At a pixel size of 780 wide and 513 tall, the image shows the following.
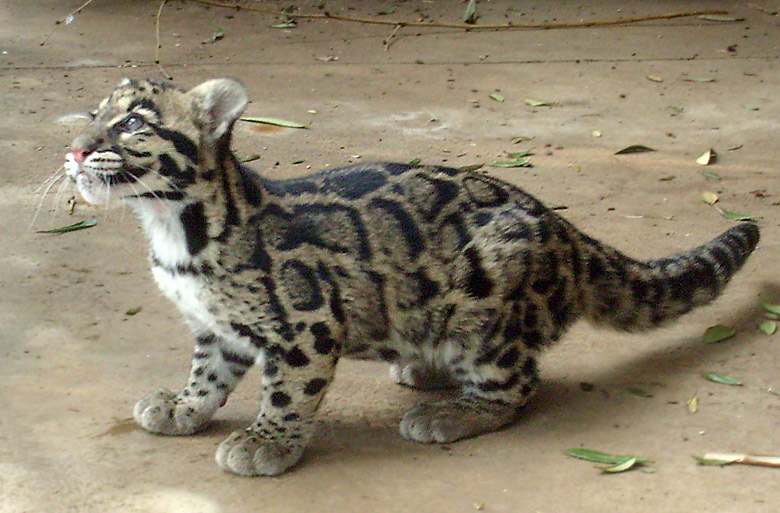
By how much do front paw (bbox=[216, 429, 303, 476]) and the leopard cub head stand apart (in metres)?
0.95

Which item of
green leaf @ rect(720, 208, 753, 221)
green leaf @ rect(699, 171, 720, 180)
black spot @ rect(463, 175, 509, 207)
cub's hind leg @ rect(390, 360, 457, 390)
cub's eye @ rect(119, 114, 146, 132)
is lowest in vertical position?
cub's hind leg @ rect(390, 360, 457, 390)

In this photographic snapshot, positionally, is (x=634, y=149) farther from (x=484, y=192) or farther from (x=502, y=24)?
(x=502, y=24)

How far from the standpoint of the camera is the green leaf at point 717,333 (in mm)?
4984

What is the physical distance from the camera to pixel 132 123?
3.92 metres

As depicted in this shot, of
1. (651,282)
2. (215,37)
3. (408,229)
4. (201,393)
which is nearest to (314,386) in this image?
(201,393)

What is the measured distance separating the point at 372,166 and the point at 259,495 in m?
1.47

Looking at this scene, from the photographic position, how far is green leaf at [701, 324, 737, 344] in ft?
16.4

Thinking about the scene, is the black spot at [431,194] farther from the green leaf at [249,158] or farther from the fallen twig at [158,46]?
the fallen twig at [158,46]

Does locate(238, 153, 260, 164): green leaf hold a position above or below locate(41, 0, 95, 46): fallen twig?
below

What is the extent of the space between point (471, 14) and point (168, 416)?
724cm

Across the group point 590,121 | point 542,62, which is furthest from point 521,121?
point 542,62

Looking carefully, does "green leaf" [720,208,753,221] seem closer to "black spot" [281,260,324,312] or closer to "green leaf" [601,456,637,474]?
"green leaf" [601,456,637,474]

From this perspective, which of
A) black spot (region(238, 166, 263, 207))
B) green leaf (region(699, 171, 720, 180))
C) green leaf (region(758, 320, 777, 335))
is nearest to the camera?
black spot (region(238, 166, 263, 207))

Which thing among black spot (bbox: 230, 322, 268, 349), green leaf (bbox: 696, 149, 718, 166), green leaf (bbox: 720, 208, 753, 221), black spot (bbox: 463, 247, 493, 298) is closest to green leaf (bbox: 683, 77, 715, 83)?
green leaf (bbox: 696, 149, 718, 166)
